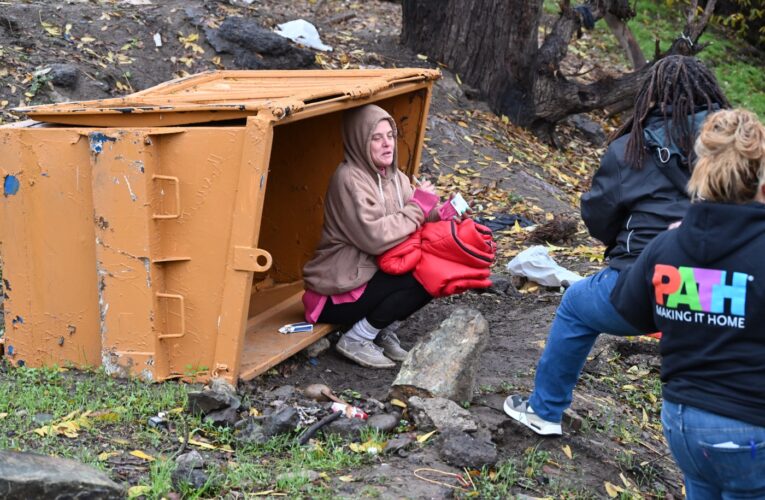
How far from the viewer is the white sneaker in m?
4.29

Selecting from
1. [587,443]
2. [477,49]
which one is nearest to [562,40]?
[477,49]

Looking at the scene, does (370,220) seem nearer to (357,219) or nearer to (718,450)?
(357,219)

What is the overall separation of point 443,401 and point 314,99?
65.3 inches

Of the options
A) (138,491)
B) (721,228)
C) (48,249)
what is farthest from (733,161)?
(48,249)

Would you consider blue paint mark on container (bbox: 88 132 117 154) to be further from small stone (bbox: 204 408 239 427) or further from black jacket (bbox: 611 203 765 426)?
black jacket (bbox: 611 203 765 426)

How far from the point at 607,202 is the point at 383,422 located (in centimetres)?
142

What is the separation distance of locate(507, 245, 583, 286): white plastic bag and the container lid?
5.40ft

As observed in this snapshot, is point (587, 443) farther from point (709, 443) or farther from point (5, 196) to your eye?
point (5, 196)

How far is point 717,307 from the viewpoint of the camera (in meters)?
2.90

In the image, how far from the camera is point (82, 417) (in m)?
4.27

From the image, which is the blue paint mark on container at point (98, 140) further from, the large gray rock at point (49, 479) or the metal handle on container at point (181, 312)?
the large gray rock at point (49, 479)

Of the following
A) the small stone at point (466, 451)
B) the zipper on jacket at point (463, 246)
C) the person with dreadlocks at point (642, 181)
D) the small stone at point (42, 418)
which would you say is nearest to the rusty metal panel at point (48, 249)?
the small stone at point (42, 418)

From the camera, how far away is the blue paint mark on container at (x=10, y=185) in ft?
16.0

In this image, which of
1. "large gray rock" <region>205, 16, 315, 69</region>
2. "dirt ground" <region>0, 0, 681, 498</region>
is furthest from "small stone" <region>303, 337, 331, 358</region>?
"large gray rock" <region>205, 16, 315, 69</region>
